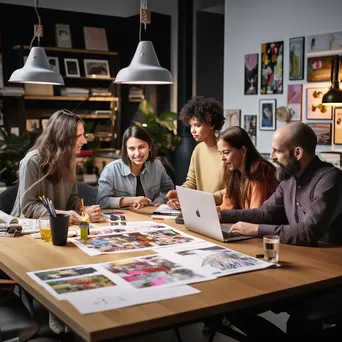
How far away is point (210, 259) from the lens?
220cm

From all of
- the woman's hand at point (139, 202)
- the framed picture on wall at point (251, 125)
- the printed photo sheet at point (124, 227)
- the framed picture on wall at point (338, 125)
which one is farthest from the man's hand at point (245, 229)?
the framed picture on wall at point (251, 125)

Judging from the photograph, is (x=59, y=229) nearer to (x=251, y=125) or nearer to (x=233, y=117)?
(x=251, y=125)

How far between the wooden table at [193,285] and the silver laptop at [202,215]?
3.6 inches

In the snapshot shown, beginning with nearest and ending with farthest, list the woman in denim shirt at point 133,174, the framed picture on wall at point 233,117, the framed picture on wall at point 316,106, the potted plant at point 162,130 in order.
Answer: the woman in denim shirt at point 133,174 → the framed picture on wall at point 316,106 → the framed picture on wall at point 233,117 → the potted plant at point 162,130

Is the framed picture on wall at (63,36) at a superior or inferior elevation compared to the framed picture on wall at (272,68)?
superior

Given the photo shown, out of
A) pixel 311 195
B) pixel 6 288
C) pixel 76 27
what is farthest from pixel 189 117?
pixel 76 27

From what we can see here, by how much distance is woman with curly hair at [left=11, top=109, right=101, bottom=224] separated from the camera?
3.10m

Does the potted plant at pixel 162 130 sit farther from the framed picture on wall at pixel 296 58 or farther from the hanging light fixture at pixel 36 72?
the hanging light fixture at pixel 36 72

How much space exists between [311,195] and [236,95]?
331 centimetres

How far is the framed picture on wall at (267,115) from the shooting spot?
5.27m

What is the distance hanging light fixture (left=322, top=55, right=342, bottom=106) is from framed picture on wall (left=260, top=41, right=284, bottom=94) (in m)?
0.76

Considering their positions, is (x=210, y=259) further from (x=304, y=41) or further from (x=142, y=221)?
(x=304, y=41)

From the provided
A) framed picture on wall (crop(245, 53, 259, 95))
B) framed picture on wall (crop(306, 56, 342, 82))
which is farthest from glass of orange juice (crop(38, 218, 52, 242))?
framed picture on wall (crop(245, 53, 259, 95))

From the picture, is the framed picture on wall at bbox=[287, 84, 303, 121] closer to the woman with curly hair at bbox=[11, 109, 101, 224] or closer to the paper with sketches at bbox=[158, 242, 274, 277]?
the woman with curly hair at bbox=[11, 109, 101, 224]
